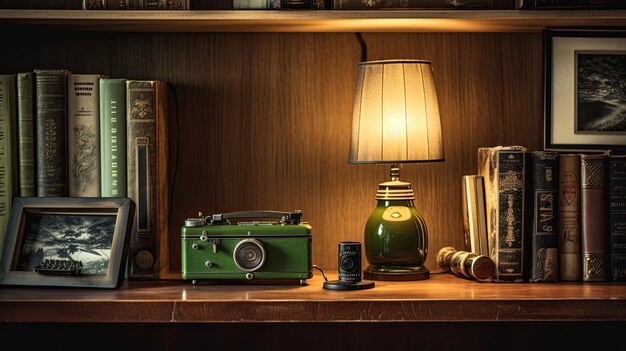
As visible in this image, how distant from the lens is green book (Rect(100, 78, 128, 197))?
1649mm

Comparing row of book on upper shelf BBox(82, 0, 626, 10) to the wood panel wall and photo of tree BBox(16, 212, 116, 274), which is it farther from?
photo of tree BBox(16, 212, 116, 274)

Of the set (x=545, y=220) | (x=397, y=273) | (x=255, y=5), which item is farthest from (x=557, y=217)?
(x=255, y=5)

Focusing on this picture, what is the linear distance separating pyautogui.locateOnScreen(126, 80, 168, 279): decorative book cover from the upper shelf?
13 centimetres

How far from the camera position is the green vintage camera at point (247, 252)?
159 centimetres

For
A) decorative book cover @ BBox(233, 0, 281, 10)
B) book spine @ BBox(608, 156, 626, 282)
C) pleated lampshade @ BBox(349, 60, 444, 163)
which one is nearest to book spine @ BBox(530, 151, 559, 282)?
book spine @ BBox(608, 156, 626, 282)

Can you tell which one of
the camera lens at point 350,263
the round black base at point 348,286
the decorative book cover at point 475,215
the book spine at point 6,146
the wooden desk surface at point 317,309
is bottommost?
the wooden desk surface at point 317,309

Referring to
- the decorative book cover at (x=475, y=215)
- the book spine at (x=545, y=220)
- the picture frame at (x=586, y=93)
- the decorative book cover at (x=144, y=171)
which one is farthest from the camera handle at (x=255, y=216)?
the picture frame at (x=586, y=93)

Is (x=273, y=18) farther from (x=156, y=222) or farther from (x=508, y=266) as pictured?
(x=508, y=266)

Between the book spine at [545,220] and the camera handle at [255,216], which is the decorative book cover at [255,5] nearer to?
the camera handle at [255,216]

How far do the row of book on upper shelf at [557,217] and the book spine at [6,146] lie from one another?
955 millimetres

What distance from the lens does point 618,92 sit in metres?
1.80

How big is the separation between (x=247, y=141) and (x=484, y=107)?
531mm

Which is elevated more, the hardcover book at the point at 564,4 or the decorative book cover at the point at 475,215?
the hardcover book at the point at 564,4

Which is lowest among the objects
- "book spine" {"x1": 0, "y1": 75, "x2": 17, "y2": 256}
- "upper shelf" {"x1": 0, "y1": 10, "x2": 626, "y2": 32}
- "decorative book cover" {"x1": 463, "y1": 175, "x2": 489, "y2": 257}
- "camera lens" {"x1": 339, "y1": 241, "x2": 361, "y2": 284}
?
"camera lens" {"x1": 339, "y1": 241, "x2": 361, "y2": 284}
